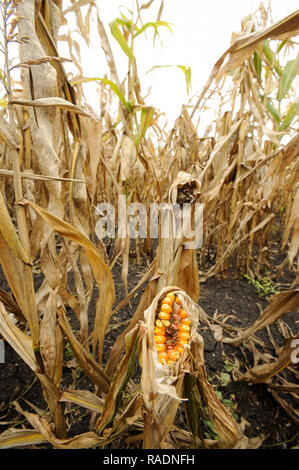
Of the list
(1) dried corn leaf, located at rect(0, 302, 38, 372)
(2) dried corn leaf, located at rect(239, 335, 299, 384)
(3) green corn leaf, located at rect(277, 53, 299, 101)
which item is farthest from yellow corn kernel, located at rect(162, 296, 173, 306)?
(3) green corn leaf, located at rect(277, 53, 299, 101)

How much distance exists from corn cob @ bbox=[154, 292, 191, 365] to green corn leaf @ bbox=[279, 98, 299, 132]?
996mm

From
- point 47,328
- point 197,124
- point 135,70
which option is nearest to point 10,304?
point 47,328

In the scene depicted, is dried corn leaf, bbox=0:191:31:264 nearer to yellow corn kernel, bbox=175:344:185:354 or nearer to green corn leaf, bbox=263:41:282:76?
yellow corn kernel, bbox=175:344:185:354

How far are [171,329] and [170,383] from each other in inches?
3.0

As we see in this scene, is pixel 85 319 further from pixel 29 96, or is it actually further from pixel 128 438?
pixel 29 96

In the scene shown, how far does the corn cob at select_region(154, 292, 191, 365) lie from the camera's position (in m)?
0.36

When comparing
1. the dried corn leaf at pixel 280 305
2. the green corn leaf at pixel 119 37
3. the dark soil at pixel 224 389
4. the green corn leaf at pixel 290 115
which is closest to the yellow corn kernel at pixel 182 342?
the dried corn leaf at pixel 280 305

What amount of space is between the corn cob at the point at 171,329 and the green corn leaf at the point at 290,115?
996 mm

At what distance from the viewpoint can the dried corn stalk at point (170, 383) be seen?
316 millimetres

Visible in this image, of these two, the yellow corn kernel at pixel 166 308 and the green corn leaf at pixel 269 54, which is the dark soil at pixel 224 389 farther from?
the green corn leaf at pixel 269 54

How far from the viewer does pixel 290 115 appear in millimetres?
1011

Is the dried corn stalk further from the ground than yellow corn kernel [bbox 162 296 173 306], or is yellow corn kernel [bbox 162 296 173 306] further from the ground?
yellow corn kernel [bbox 162 296 173 306]

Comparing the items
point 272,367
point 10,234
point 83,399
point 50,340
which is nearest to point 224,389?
point 272,367

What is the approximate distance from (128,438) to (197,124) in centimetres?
145
